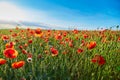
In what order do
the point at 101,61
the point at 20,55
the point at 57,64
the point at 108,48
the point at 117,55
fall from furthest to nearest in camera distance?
the point at 108,48 < the point at 117,55 < the point at 20,55 < the point at 57,64 < the point at 101,61

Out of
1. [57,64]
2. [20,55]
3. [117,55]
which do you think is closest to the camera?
[57,64]

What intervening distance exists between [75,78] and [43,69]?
1.54ft

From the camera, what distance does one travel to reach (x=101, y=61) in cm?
375

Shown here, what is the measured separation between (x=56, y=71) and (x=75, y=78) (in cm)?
29

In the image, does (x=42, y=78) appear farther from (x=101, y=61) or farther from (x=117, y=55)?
(x=117, y=55)

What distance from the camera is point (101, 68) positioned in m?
4.33

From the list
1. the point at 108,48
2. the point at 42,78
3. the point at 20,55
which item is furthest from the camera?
the point at 108,48

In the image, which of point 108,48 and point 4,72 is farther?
point 108,48

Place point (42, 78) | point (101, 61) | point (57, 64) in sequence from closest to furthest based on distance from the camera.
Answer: point (42, 78), point (101, 61), point (57, 64)

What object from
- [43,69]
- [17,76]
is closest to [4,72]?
[17,76]

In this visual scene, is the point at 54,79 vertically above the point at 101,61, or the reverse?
the point at 101,61

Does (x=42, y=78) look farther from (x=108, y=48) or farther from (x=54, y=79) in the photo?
(x=108, y=48)

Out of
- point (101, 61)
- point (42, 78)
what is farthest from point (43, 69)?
point (101, 61)

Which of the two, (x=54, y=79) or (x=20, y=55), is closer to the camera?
(x=54, y=79)
